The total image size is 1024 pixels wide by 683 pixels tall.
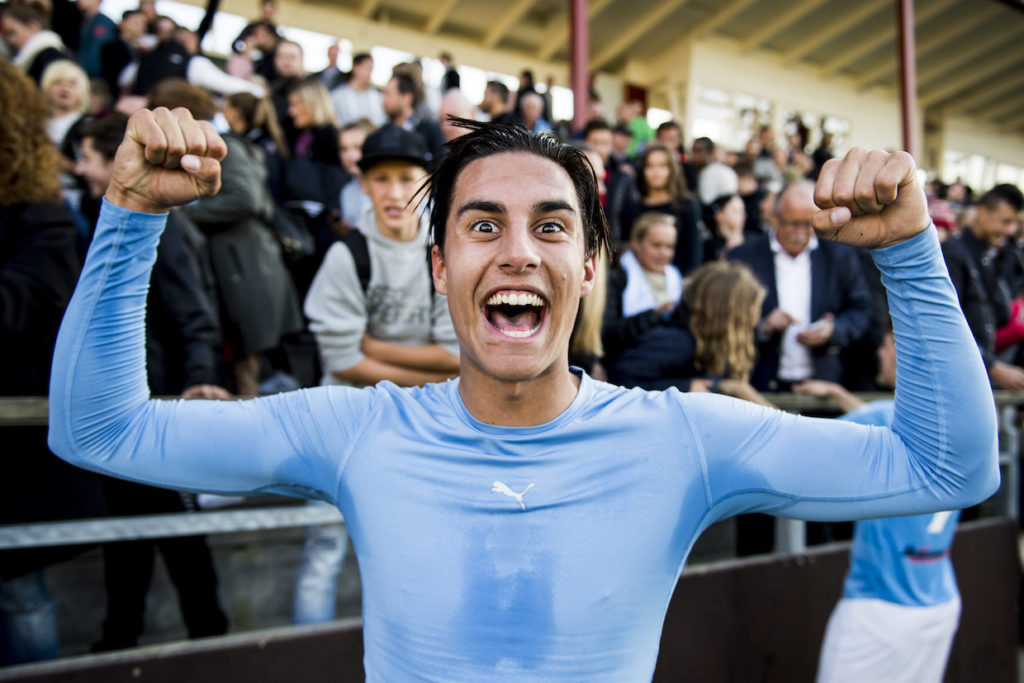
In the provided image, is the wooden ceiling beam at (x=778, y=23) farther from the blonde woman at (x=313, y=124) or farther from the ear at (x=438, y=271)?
the ear at (x=438, y=271)

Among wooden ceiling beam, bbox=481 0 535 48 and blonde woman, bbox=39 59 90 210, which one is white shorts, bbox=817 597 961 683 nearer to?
blonde woman, bbox=39 59 90 210

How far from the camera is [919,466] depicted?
131cm

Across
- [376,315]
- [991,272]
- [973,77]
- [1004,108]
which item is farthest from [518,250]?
[1004,108]

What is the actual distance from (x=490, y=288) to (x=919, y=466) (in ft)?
2.76

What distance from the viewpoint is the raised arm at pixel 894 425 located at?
1214mm

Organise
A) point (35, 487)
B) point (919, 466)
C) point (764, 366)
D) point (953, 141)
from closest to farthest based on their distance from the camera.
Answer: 1. point (919, 466)
2. point (35, 487)
3. point (764, 366)
4. point (953, 141)

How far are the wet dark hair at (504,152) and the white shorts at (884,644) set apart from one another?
1937 millimetres

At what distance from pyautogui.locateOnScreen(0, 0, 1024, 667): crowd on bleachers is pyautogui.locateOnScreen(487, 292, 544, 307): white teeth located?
43 centimetres

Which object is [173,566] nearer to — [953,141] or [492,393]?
[492,393]

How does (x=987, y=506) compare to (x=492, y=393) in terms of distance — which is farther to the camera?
(x=987, y=506)

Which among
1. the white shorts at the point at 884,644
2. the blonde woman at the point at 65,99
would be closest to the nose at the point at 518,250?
the white shorts at the point at 884,644

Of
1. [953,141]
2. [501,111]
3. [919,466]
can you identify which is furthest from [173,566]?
[953,141]

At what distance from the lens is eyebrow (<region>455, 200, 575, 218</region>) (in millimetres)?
1465

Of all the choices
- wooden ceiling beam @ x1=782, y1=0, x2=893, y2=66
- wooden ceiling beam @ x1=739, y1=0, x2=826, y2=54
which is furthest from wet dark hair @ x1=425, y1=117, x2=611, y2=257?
wooden ceiling beam @ x1=782, y1=0, x2=893, y2=66
